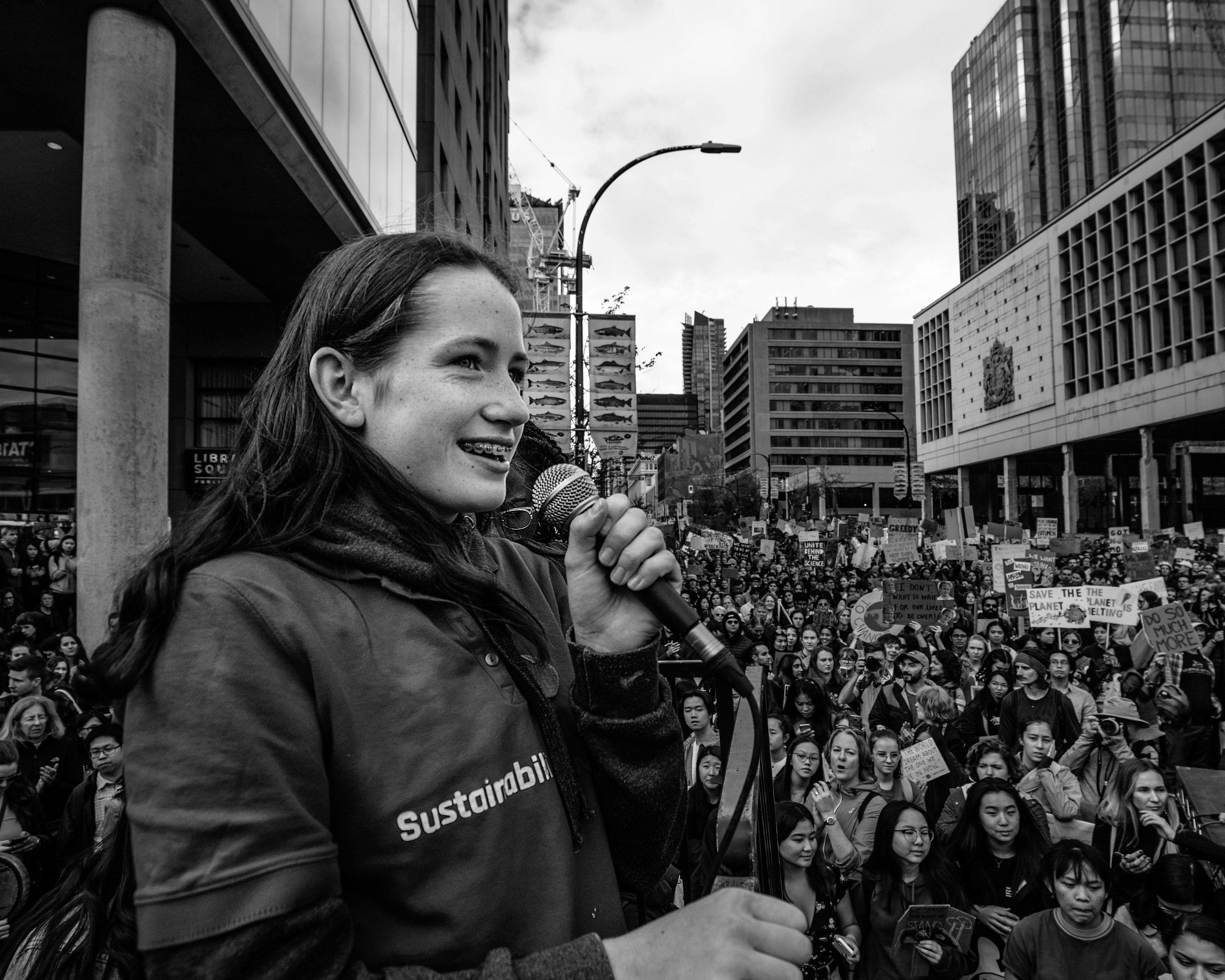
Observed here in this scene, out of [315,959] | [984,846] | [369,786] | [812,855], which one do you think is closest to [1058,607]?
[984,846]

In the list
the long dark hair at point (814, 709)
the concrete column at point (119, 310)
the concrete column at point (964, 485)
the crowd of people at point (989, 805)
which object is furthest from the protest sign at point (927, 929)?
the concrete column at point (964, 485)

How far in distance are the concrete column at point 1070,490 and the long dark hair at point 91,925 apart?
60.0 metres

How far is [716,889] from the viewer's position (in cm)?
120

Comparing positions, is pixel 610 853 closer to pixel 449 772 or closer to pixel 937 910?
pixel 449 772

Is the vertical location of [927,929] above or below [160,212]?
below

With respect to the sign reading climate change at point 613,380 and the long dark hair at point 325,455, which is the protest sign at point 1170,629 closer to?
the sign reading climate change at point 613,380

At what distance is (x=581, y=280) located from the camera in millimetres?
13109

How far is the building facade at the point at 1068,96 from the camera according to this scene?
3295 inches

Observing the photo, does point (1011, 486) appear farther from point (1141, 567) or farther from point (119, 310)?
point (119, 310)

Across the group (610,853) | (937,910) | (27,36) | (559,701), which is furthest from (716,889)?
(27,36)

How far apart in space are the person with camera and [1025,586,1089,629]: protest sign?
4.92 meters

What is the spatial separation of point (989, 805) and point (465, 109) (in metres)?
27.0

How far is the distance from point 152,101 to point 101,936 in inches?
359

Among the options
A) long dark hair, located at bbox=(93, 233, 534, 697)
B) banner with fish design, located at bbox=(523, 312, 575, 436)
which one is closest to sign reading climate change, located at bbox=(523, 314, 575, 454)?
banner with fish design, located at bbox=(523, 312, 575, 436)
